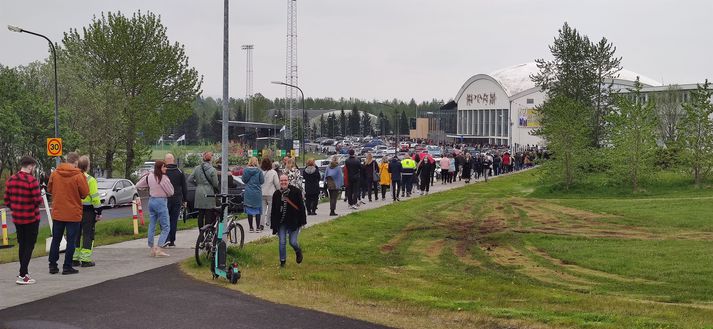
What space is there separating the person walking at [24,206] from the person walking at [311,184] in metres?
10.8

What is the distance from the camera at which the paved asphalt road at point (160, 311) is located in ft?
29.2

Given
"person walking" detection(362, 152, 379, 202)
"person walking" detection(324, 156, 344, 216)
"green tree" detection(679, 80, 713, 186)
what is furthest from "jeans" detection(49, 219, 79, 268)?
"green tree" detection(679, 80, 713, 186)

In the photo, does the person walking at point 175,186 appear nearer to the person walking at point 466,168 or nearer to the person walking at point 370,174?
the person walking at point 370,174

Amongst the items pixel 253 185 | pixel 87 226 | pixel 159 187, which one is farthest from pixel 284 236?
pixel 253 185

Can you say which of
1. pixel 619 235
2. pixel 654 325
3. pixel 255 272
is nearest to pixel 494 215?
pixel 619 235

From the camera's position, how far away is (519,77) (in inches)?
6166

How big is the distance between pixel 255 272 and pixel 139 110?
42747mm

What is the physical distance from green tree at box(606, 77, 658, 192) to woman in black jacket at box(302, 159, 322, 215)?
2072 centimetres

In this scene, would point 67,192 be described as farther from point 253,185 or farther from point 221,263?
point 253,185

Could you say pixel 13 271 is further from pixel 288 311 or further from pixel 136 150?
pixel 136 150

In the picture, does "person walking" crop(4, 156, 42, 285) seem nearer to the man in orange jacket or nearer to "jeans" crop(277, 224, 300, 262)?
the man in orange jacket

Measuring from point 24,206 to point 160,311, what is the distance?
10.6 feet

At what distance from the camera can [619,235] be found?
22.6 metres

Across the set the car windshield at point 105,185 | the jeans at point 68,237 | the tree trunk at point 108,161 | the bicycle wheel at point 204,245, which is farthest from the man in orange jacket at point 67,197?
the tree trunk at point 108,161
